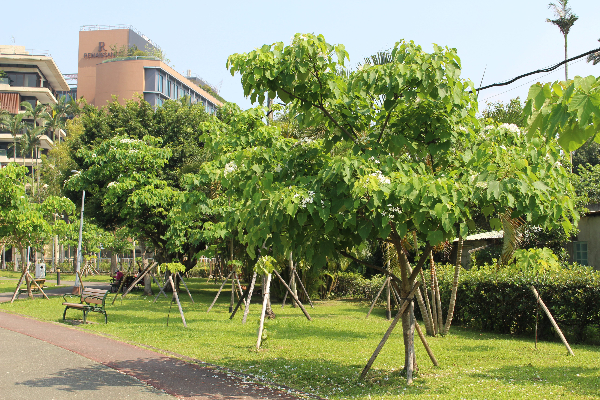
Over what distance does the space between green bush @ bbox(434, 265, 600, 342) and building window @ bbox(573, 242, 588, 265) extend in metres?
7.00

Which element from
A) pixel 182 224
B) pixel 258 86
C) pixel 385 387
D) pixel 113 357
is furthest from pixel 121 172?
pixel 385 387

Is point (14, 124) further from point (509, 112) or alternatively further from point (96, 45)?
point (509, 112)

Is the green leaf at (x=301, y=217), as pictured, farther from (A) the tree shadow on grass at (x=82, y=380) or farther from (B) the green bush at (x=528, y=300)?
(B) the green bush at (x=528, y=300)

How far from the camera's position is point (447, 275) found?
49.0 feet

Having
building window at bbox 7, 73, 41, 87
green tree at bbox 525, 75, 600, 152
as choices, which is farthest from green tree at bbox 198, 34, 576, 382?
building window at bbox 7, 73, 41, 87

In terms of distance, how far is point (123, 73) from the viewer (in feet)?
251

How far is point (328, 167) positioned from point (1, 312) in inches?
566

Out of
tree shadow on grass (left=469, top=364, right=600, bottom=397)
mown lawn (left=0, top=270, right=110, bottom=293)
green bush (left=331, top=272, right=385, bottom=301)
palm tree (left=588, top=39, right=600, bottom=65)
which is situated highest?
palm tree (left=588, top=39, right=600, bottom=65)

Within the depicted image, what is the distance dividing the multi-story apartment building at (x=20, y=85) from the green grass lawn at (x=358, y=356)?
62.2 m

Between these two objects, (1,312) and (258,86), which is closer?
(258,86)

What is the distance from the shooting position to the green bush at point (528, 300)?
1109 cm

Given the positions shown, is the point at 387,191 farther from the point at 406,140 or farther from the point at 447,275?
the point at 447,275

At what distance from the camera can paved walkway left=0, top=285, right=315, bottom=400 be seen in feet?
21.9

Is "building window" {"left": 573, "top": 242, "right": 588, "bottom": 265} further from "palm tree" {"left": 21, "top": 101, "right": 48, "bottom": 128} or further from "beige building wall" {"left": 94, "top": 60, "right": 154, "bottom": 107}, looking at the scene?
"beige building wall" {"left": 94, "top": 60, "right": 154, "bottom": 107}
